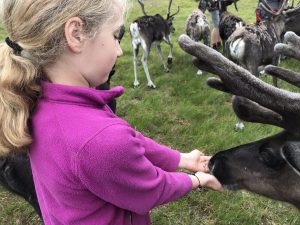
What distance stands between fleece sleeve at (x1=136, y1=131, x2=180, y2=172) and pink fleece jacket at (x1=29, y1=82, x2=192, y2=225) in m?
0.32

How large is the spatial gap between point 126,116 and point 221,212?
3022 millimetres

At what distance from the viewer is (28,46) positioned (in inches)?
71.3

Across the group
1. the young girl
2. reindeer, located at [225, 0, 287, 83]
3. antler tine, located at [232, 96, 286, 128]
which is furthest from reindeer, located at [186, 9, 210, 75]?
the young girl

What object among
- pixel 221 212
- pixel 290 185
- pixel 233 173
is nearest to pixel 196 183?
pixel 233 173

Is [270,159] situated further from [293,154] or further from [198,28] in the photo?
[198,28]

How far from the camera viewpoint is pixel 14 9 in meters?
1.78

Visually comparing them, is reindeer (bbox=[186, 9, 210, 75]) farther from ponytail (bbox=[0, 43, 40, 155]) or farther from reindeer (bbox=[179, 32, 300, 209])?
ponytail (bbox=[0, 43, 40, 155])

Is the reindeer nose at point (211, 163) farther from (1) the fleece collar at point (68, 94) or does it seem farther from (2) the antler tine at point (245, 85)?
(1) the fleece collar at point (68, 94)

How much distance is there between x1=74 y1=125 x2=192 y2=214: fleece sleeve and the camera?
5.68ft

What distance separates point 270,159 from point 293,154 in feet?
0.57

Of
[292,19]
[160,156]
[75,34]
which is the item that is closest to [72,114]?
[75,34]

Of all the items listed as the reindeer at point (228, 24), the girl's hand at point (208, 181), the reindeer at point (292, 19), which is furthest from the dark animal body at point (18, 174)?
the reindeer at point (292, 19)

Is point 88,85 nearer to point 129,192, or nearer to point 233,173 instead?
point 129,192

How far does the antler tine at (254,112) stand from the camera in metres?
2.37
